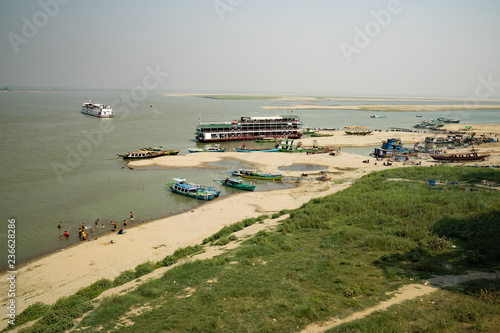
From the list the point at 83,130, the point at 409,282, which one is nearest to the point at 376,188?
the point at 409,282

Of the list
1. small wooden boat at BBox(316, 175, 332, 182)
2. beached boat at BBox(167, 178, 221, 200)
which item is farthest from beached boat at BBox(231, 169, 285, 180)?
beached boat at BBox(167, 178, 221, 200)

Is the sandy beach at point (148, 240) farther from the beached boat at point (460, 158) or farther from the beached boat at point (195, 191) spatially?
the beached boat at point (460, 158)

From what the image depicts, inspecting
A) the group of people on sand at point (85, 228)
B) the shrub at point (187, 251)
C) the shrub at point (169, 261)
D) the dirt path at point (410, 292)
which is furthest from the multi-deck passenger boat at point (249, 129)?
the dirt path at point (410, 292)

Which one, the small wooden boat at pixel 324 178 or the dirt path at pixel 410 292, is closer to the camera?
the dirt path at pixel 410 292

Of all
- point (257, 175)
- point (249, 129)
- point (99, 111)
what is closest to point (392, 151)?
point (257, 175)

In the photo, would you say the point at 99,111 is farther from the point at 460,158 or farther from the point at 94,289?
the point at 94,289

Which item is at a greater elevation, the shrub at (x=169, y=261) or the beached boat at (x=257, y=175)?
the shrub at (x=169, y=261)

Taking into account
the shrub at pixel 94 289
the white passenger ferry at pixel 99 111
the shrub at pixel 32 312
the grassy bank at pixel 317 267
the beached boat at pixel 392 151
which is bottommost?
the shrub at pixel 32 312
